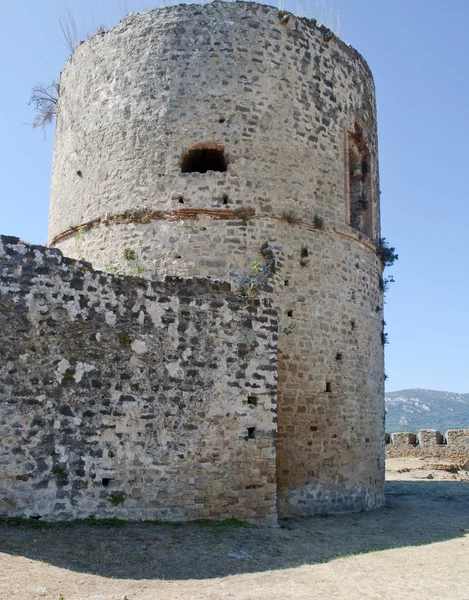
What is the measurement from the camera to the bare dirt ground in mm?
5883

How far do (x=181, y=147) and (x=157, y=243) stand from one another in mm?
1792

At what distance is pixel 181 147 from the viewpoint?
1175cm

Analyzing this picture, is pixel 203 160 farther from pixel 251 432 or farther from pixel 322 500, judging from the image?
pixel 322 500

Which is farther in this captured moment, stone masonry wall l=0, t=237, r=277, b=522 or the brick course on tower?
the brick course on tower

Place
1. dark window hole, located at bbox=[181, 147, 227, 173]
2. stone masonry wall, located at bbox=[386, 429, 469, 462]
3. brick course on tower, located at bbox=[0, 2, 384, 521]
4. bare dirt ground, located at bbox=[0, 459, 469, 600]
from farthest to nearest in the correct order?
stone masonry wall, located at bbox=[386, 429, 469, 462] → dark window hole, located at bbox=[181, 147, 227, 173] → brick course on tower, located at bbox=[0, 2, 384, 521] → bare dirt ground, located at bbox=[0, 459, 469, 600]

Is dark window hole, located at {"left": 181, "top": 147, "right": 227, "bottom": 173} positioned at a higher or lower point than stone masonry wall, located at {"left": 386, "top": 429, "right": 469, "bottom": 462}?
higher

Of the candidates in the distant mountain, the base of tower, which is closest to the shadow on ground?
the base of tower

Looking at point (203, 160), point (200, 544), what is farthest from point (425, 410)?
point (200, 544)

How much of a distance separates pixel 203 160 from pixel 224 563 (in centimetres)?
774

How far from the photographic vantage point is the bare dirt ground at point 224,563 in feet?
19.3

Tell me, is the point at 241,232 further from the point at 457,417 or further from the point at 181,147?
the point at 457,417

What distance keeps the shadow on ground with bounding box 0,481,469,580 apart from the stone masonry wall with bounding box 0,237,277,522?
1.32 feet

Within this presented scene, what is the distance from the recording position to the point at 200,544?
7453 millimetres

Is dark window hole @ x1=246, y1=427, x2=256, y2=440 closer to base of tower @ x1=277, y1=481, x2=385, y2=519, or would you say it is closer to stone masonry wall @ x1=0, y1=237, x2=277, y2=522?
stone masonry wall @ x1=0, y1=237, x2=277, y2=522
